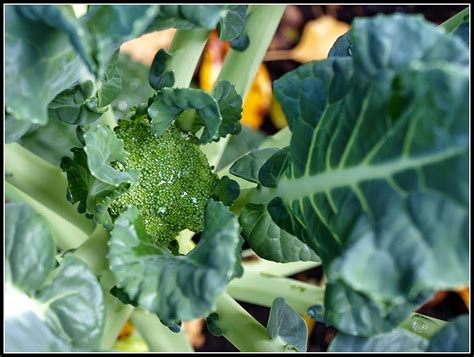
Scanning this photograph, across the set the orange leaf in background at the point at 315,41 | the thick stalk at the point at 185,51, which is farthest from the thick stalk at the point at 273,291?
the orange leaf in background at the point at 315,41

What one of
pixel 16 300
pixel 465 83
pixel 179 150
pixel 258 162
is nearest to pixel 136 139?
pixel 179 150

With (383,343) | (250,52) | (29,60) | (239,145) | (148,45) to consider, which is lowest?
(239,145)

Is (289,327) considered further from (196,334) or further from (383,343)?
(196,334)

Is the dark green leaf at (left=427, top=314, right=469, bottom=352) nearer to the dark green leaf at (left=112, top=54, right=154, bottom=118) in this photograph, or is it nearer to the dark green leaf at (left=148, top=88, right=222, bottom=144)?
the dark green leaf at (left=148, top=88, right=222, bottom=144)

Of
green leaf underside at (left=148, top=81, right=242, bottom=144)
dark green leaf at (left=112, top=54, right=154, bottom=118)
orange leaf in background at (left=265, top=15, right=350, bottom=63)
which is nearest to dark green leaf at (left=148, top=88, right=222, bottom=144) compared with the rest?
green leaf underside at (left=148, top=81, right=242, bottom=144)

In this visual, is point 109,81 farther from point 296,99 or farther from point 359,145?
point 359,145

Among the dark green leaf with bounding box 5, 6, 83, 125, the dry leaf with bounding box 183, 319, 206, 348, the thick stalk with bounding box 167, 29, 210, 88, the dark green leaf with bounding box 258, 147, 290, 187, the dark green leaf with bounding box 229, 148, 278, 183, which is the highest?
the dark green leaf with bounding box 5, 6, 83, 125

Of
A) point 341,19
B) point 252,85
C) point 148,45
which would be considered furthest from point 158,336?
point 341,19
